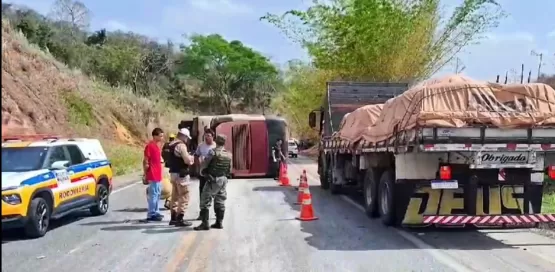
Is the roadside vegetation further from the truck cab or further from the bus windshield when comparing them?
the truck cab

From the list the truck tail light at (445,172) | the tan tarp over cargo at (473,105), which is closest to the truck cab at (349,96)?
the tan tarp over cargo at (473,105)

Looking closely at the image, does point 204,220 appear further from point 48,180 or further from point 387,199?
point 387,199

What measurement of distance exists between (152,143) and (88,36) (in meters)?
62.9

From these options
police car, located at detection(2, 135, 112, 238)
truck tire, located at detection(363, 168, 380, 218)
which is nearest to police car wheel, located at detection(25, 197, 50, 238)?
police car, located at detection(2, 135, 112, 238)

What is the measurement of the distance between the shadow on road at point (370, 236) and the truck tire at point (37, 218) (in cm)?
413

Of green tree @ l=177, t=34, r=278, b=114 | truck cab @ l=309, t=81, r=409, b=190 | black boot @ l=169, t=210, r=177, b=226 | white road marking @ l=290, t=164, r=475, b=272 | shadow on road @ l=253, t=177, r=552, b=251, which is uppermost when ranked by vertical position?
green tree @ l=177, t=34, r=278, b=114

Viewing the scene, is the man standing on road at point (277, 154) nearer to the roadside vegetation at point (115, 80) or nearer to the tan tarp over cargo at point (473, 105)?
the roadside vegetation at point (115, 80)

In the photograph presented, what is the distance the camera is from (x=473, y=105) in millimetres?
10414

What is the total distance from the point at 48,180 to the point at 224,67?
7239 centimetres

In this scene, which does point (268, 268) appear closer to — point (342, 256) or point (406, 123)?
point (342, 256)

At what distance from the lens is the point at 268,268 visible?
7.96 meters

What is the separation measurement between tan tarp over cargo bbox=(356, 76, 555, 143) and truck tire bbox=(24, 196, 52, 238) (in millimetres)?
5705

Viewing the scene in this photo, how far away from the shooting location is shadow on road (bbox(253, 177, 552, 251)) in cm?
952

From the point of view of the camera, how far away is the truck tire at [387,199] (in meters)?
11.1
